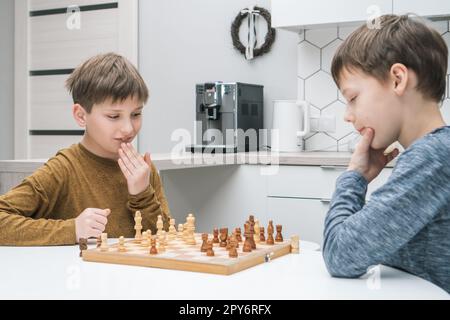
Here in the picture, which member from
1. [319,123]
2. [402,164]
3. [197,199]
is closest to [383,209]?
[402,164]

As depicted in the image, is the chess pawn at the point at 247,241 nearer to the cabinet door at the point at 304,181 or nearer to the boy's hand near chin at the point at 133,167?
the boy's hand near chin at the point at 133,167

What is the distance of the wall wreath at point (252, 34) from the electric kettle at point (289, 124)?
412mm

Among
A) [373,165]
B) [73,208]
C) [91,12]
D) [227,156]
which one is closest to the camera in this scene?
[373,165]

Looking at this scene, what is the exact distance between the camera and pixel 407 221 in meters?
1.03

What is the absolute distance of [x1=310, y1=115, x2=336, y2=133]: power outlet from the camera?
3633 mm

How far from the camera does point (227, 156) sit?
3.14 m

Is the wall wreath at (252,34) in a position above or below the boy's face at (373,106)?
above

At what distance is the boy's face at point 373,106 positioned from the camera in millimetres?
1163

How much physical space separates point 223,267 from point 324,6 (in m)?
2.49

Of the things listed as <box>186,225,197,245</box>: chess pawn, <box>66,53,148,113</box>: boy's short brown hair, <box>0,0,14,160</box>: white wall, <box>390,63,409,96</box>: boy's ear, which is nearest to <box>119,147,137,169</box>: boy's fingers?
<box>66,53,148,113</box>: boy's short brown hair

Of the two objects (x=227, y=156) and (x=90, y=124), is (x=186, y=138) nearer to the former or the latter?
(x=227, y=156)

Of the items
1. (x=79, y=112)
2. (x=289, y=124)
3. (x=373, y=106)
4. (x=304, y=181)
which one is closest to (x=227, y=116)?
(x=289, y=124)

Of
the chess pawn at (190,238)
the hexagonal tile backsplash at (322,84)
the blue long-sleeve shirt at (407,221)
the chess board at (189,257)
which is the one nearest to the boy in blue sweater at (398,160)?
the blue long-sleeve shirt at (407,221)

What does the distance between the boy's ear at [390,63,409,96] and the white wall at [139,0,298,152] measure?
2604 mm
